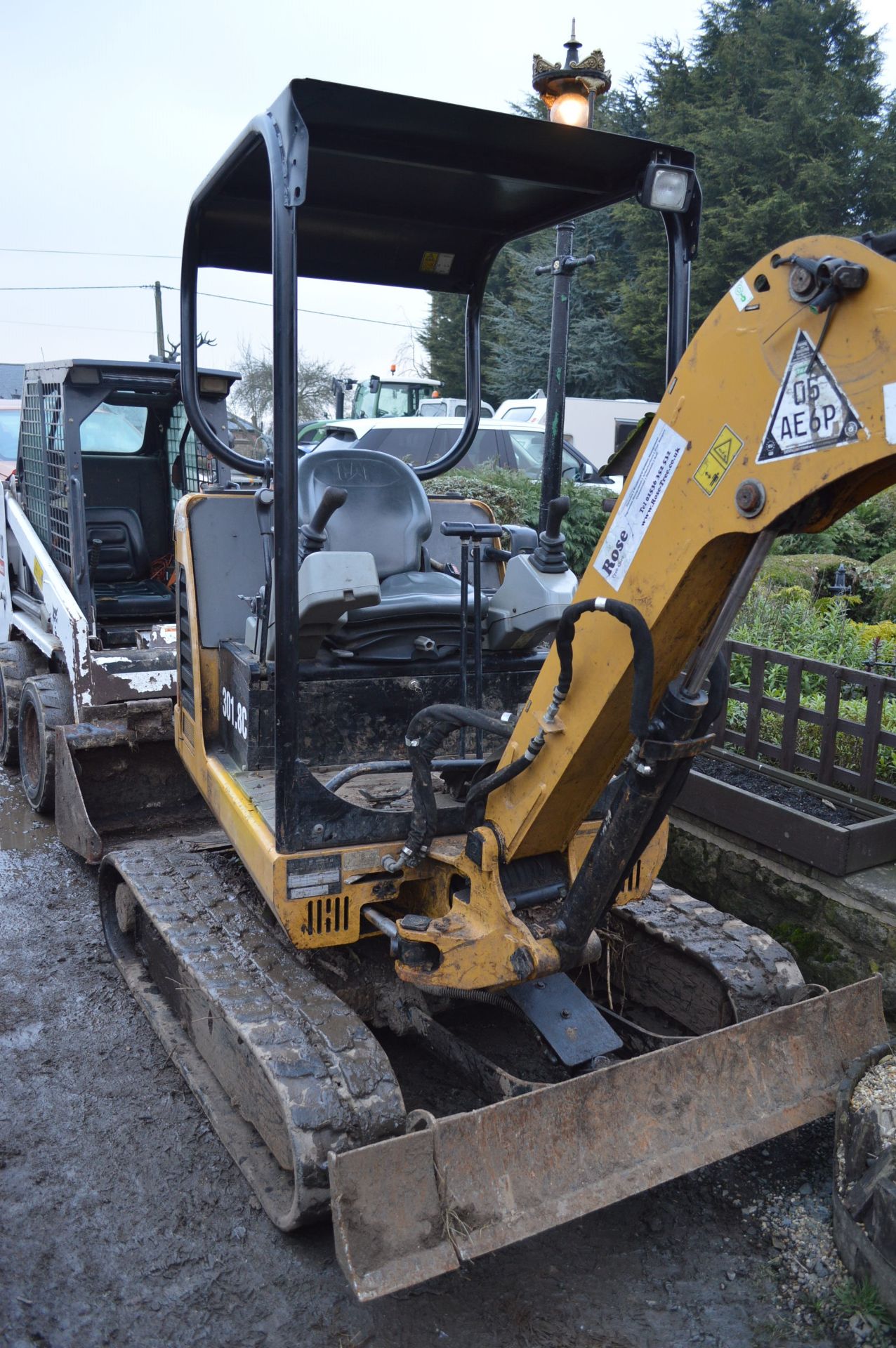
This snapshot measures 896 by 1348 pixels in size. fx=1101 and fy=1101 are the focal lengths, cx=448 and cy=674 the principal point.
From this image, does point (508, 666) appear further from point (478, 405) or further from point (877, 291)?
point (877, 291)

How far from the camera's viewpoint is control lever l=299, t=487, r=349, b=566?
9.73ft

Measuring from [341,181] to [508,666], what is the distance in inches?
60.5

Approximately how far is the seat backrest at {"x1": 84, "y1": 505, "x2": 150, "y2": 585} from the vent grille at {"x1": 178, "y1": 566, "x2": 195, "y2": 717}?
3.83 meters

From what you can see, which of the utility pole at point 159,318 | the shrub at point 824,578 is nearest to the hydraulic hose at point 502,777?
the shrub at point 824,578

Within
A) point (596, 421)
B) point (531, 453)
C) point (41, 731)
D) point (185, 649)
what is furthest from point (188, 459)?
point (596, 421)

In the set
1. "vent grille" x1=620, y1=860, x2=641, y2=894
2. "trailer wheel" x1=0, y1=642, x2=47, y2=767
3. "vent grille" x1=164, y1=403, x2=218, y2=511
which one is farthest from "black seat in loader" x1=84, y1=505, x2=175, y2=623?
"vent grille" x1=620, y1=860, x2=641, y2=894

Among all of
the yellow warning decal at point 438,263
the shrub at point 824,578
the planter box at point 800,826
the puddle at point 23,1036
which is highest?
the yellow warning decal at point 438,263

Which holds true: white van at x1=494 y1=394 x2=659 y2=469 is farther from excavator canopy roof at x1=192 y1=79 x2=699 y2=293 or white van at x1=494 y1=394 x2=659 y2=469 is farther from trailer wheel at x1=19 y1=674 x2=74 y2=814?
excavator canopy roof at x1=192 y1=79 x2=699 y2=293

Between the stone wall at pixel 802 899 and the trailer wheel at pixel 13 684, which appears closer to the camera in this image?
the stone wall at pixel 802 899

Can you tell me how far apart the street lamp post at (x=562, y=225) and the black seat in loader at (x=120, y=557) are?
13.3 feet

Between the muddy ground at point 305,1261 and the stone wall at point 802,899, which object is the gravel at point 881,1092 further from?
the stone wall at point 802,899

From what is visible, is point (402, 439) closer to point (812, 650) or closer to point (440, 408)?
point (440, 408)

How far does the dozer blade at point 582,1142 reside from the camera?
2.38 metres

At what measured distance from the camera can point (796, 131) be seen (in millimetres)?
24484
